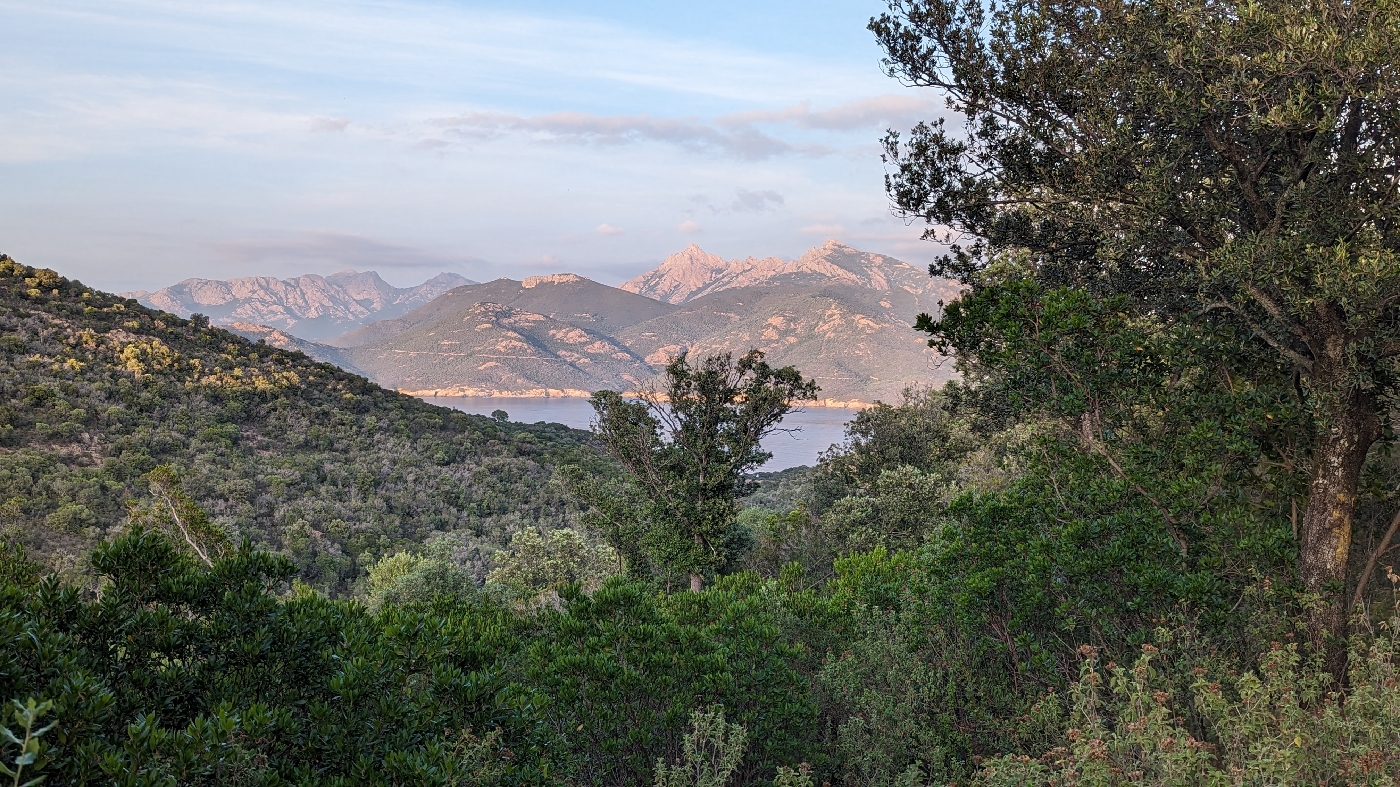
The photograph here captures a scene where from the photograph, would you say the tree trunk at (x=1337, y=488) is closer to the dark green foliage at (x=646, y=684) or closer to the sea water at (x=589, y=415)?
the dark green foliage at (x=646, y=684)

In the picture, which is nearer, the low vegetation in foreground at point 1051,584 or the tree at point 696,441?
the low vegetation in foreground at point 1051,584

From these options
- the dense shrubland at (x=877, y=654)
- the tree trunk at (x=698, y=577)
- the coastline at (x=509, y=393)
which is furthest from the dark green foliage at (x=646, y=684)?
the coastline at (x=509, y=393)

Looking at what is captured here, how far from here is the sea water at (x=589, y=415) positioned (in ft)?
348

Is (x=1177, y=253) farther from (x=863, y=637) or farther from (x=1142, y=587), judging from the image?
(x=863, y=637)

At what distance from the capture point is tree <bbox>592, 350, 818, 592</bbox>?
1780cm

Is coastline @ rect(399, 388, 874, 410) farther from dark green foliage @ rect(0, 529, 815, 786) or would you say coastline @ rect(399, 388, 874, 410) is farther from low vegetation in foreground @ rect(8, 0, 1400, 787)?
dark green foliage @ rect(0, 529, 815, 786)

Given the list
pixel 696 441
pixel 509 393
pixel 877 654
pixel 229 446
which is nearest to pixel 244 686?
pixel 877 654

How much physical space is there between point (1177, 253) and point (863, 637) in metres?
5.22

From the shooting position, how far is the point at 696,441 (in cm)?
1831

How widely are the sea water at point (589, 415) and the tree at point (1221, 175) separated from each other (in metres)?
79.0

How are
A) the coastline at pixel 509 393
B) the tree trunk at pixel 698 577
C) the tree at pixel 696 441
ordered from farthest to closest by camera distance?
1. the coastline at pixel 509 393
2. the tree at pixel 696 441
3. the tree trunk at pixel 698 577

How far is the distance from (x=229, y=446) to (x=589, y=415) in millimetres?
78789

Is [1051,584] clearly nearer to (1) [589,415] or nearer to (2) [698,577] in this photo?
(2) [698,577]

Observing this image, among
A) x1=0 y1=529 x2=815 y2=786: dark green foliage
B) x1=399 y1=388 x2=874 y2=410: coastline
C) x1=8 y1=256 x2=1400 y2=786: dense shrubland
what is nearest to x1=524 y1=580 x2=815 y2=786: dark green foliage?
x1=8 y1=256 x2=1400 y2=786: dense shrubland
